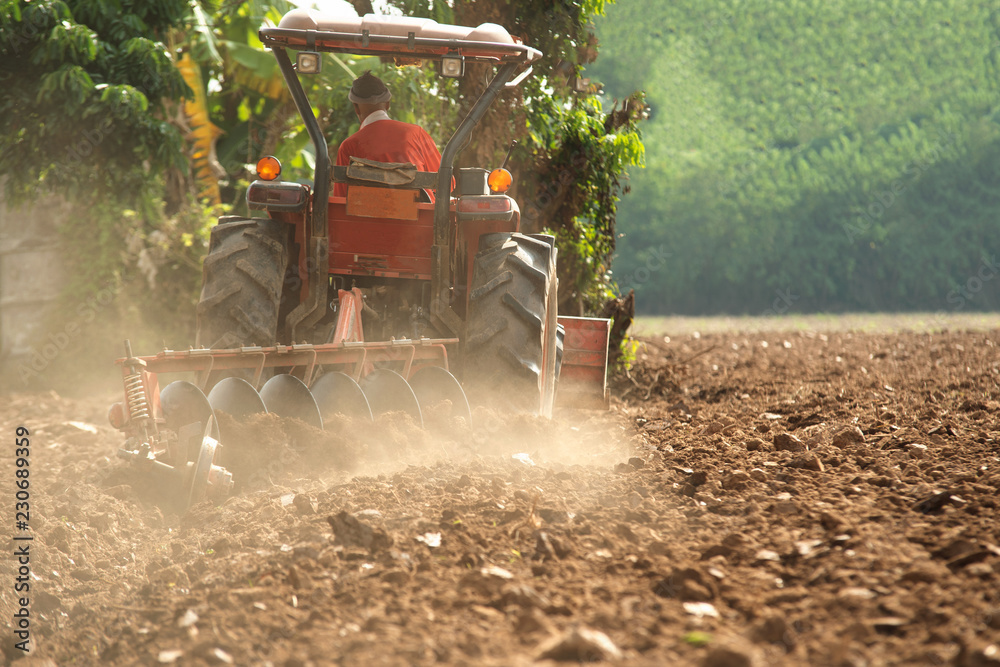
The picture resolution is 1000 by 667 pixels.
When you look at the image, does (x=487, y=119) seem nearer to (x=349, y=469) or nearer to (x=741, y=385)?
(x=741, y=385)

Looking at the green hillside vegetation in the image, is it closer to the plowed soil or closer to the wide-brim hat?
the wide-brim hat

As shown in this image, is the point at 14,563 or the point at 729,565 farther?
the point at 14,563

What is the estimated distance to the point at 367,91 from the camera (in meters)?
5.08

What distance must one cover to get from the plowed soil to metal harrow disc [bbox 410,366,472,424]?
15cm

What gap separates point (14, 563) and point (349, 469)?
1.31 metres

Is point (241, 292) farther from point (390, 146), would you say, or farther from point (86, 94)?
point (86, 94)

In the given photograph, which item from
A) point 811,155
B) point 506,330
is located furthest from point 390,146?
point 811,155

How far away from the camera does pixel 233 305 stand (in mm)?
4336

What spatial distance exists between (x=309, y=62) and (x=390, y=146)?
669 millimetres

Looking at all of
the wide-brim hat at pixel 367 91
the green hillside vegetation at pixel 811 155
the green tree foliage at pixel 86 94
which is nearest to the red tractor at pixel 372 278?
the wide-brim hat at pixel 367 91

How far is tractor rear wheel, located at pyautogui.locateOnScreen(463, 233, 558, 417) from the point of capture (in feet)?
14.0

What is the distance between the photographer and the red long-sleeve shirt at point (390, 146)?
4.76m

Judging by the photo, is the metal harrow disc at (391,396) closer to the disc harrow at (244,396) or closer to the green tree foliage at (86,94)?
the disc harrow at (244,396)

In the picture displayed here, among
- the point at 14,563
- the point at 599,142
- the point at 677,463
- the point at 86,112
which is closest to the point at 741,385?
the point at 599,142
